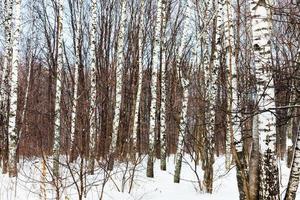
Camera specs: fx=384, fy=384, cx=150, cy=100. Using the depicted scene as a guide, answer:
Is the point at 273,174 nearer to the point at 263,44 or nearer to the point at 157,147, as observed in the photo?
the point at 263,44

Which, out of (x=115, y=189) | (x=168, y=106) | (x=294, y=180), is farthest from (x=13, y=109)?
(x=294, y=180)

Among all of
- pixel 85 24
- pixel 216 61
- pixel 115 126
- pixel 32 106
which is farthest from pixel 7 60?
pixel 32 106

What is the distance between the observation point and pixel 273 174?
537 cm

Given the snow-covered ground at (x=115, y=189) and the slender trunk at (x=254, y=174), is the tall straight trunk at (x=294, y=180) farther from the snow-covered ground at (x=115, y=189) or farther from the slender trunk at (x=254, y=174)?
the snow-covered ground at (x=115, y=189)

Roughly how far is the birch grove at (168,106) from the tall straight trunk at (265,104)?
0.6 inches

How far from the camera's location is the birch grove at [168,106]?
5.50 meters

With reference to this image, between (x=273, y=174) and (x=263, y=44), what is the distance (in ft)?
6.06

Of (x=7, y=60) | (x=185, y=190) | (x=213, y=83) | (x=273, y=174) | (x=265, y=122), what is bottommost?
(x=185, y=190)

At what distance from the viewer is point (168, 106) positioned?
46.1ft

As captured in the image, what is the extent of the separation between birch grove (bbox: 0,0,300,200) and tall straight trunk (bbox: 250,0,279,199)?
0.05 feet

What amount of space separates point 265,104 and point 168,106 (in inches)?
343

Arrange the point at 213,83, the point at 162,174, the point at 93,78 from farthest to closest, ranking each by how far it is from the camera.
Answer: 1. the point at 162,174
2. the point at 93,78
3. the point at 213,83

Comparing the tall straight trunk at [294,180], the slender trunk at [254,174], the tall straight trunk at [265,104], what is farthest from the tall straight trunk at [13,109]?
the tall straight trunk at [294,180]

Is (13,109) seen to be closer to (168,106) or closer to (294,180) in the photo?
(168,106)
